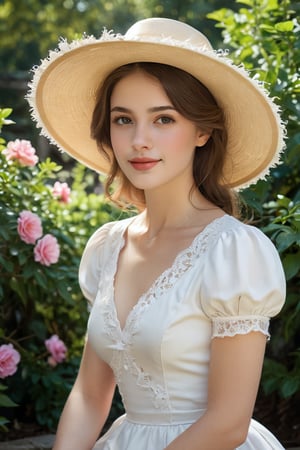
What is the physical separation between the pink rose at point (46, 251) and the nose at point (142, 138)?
1.21 m

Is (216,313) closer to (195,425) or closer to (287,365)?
(195,425)

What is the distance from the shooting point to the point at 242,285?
82.4 inches

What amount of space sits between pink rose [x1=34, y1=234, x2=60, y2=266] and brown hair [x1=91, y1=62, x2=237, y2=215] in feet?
2.41

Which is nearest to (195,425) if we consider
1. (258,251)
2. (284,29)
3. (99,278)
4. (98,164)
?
(258,251)

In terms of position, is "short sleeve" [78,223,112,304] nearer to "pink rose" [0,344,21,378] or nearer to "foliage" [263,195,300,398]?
"foliage" [263,195,300,398]

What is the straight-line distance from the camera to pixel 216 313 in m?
2.13

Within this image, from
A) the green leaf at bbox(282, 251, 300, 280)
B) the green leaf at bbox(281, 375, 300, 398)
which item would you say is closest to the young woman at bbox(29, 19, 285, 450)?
the green leaf at bbox(282, 251, 300, 280)

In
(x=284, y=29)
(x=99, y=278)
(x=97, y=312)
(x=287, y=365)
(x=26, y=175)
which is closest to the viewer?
(x=97, y=312)

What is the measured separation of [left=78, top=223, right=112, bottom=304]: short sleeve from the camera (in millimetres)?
2658

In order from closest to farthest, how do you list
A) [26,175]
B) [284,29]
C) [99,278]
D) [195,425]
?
[195,425], [99,278], [284,29], [26,175]

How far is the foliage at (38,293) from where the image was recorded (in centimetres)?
344

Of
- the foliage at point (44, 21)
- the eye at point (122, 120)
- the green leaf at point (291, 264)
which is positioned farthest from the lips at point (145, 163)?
the foliage at point (44, 21)

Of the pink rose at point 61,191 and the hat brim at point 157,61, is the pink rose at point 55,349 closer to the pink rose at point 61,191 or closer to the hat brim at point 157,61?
the pink rose at point 61,191

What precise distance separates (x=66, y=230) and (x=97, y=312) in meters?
1.41
